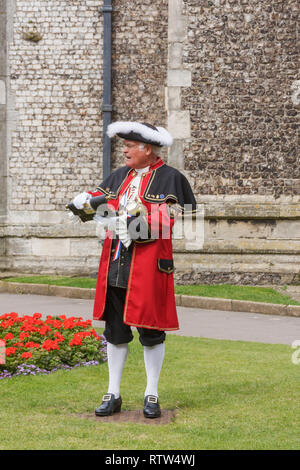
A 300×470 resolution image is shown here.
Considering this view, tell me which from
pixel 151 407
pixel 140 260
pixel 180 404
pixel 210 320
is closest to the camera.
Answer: pixel 151 407

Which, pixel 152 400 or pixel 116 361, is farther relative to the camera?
pixel 116 361

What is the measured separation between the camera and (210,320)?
11438 mm

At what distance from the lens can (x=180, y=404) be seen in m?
6.00

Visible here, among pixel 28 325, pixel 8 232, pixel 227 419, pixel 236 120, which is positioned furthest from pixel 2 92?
pixel 227 419

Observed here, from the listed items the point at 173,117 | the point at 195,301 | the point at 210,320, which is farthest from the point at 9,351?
the point at 173,117

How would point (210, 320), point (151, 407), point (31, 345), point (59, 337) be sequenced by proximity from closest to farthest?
point (151, 407)
point (31, 345)
point (59, 337)
point (210, 320)

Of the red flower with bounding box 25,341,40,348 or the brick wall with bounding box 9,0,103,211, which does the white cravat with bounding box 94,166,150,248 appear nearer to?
the red flower with bounding box 25,341,40,348

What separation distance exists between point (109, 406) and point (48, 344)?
1.94m

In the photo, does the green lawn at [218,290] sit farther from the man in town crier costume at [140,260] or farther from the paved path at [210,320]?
the man in town crier costume at [140,260]

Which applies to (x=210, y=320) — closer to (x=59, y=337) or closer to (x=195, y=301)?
(x=195, y=301)

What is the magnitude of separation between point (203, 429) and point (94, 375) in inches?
83.0

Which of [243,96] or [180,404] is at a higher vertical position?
[243,96]

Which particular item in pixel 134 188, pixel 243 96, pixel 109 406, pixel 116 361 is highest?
pixel 243 96

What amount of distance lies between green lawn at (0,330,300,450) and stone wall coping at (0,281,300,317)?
3.87 metres
